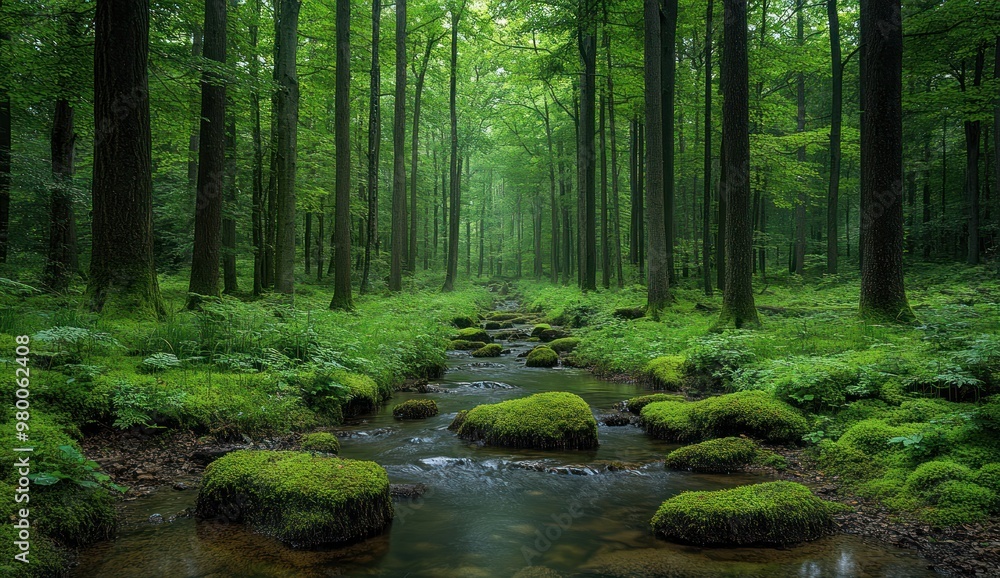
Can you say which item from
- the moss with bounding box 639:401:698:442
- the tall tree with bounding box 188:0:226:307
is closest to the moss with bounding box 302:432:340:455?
the moss with bounding box 639:401:698:442

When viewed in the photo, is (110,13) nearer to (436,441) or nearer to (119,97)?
(119,97)

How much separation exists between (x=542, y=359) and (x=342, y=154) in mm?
8734

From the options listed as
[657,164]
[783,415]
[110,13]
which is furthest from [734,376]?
[110,13]

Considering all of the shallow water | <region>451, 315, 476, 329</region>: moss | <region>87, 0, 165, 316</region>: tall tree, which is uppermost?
<region>87, 0, 165, 316</region>: tall tree

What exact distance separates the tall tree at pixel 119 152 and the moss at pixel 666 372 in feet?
29.8

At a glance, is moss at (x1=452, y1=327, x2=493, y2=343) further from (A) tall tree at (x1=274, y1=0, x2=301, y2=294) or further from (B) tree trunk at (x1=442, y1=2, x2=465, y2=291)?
(B) tree trunk at (x1=442, y1=2, x2=465, y2=291)

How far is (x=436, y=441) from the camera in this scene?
6367 mm

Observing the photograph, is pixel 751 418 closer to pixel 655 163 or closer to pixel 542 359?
pixel 542 359

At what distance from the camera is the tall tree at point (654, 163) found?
1375 centimetres

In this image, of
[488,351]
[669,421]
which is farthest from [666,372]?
[488,351]

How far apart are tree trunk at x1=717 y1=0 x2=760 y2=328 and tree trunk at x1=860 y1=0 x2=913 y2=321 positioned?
2.22 meters

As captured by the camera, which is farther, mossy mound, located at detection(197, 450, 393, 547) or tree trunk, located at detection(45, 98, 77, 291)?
tree trunk, located at detection(45, 98, 77, 291)

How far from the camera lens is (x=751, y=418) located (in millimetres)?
6102

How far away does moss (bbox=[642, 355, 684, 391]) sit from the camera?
9.05 metres
